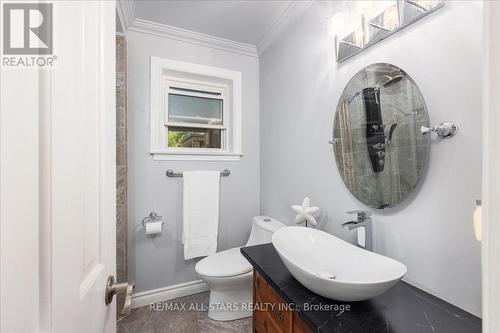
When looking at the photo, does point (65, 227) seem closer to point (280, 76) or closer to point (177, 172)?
point (177, 172)

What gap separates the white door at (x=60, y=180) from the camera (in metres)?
0.29

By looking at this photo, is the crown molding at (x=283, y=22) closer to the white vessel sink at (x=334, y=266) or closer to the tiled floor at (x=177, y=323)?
the white vessel sink at (x=334, y=266)

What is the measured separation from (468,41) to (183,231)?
207 centimetres

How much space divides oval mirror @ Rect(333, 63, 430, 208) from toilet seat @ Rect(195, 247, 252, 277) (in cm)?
96

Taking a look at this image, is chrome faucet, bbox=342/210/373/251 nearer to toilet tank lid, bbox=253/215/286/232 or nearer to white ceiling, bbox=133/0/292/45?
toilet tank lid, bbox=253/215/286/232

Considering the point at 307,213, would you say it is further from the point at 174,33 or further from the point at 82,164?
the point at 174,33

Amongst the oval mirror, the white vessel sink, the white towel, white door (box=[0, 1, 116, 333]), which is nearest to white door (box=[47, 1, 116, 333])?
white door (box=[0, 1, 116, 333])

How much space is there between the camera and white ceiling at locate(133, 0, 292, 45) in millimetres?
1708

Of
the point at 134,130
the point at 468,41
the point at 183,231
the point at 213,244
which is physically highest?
the point at 468,41

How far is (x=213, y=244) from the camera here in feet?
6.84

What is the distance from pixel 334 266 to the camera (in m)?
1.00

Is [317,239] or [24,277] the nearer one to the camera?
[24,277]

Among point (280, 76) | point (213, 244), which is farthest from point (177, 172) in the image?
point (280, 76)

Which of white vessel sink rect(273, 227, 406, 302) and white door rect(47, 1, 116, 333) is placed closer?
white door rect(47, 1, 116, 333)
